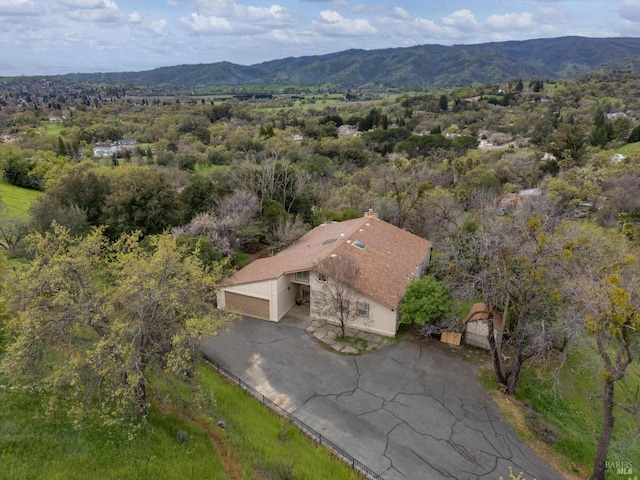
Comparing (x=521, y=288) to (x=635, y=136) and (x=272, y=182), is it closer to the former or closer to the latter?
(x=272, y=182)

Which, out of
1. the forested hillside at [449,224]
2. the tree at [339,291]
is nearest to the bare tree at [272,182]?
the forested hillside at [449,224]

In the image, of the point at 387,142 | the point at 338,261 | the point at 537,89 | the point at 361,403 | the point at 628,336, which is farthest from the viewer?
the point at 537,89

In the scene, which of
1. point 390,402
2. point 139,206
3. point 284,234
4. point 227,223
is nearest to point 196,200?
point 139,206

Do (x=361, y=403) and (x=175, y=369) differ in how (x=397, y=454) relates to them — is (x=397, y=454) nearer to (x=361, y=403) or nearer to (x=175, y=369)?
(x=361, y=403)

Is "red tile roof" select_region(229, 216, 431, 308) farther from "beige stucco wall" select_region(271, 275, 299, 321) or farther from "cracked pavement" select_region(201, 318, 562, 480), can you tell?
"cracked pavement" select_region(201, 318, 562, 480)

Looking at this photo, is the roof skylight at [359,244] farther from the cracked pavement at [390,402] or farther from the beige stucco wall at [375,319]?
the cracked pavement at [390,402]

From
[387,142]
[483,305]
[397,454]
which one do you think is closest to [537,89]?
[387,142]
